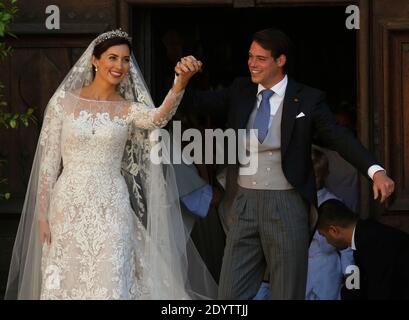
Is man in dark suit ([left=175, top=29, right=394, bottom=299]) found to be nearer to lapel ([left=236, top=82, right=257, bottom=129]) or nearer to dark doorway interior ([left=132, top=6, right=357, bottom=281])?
lapel ([left=236, top=82, right=257, bottom=129])

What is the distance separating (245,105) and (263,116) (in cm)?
13

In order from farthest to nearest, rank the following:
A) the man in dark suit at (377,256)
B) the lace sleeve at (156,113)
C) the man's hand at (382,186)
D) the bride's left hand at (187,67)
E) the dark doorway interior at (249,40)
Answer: the dark doorway interior at (249,40) → the man in dark suit at (377,256) → the lace sleeve at (156,113) → the bride's left hand at (187,67) → the man's hand at (382,186)

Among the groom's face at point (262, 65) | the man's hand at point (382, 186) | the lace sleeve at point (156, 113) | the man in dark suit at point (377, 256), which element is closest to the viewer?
the man's hand at point (382, 186)

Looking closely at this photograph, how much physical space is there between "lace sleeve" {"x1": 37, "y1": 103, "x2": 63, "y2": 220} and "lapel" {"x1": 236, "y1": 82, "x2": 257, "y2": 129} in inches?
38.2

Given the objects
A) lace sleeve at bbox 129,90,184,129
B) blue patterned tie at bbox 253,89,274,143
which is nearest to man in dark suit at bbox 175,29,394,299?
blue patterned tie at bbox 253,89,274,143

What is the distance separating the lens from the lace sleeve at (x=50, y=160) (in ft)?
21.2

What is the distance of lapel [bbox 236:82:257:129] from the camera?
6434mm

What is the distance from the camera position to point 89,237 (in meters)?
6.38

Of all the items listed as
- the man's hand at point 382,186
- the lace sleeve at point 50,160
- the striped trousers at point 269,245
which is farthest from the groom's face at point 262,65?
the lace sleeve at point 50,160

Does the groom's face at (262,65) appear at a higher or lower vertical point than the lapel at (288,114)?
higher

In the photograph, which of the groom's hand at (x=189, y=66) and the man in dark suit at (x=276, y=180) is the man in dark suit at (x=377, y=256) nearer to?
the man in dark suit at (x=276, y=180)

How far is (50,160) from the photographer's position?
6.46m

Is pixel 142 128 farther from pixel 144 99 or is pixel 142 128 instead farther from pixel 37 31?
pixel 37 31

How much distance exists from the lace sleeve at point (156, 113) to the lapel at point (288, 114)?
1.87 ft
